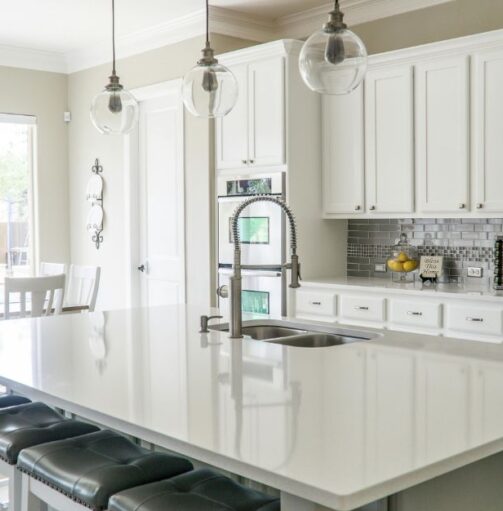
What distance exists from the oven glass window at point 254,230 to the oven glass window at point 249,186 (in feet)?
0.58

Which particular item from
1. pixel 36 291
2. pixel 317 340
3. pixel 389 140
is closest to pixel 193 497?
pixel 317 340

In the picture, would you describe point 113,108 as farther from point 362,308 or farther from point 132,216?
point 132,216

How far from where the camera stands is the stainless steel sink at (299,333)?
3.01m

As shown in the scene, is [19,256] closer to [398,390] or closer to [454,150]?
[454,150]

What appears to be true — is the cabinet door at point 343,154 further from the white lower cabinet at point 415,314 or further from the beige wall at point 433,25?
the white lower cabinet at point 415,314

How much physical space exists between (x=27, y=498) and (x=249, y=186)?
11.0 ft

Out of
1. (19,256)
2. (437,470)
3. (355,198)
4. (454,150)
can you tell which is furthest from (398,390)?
(19,256)

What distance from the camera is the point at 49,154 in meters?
7.18

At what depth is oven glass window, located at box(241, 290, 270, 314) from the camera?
528 centimetres

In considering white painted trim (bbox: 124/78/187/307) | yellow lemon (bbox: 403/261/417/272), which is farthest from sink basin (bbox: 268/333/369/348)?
white painted trim (bbox: 124/78/187/307)

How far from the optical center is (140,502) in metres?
1.88

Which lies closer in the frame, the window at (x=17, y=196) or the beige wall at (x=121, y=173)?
the beige wall at (x=121, y=173)

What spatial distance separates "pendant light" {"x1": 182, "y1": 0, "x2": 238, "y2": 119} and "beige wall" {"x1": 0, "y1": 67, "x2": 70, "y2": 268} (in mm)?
4281

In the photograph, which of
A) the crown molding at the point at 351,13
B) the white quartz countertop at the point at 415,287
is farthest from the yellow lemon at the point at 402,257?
the crown molding at the point at 351,13
